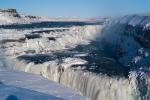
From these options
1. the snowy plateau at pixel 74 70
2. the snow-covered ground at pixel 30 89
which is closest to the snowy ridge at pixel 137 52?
the snowy plateau at pixel 74 70

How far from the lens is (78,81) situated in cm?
1516

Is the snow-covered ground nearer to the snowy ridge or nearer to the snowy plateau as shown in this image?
the snowy plateau

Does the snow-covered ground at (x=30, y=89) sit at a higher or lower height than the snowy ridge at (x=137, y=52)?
higher

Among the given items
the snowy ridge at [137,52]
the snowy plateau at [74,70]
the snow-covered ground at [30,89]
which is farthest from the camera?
the snowy ridge at [137,52]

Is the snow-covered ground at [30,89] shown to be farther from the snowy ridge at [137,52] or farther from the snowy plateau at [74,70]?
the snowy ridge at [137,52]

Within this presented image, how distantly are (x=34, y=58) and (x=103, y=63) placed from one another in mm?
4775

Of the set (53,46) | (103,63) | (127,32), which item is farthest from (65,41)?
(103,63)

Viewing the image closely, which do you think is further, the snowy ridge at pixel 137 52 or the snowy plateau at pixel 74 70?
the snowy ridge at pixel 137 52

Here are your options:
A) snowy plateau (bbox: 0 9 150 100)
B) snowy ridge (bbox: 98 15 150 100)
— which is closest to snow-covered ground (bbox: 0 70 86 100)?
snowy plateau (bbox: 0 9 150 100)

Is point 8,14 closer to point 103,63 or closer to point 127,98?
point 103,63

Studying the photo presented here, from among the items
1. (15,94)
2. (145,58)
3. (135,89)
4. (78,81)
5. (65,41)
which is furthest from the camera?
(65,41)

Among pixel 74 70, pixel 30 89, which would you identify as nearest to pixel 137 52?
pixel 74 70

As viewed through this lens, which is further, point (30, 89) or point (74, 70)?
point (74, 70)

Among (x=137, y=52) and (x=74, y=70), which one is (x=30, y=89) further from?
(x=137, y=52)
